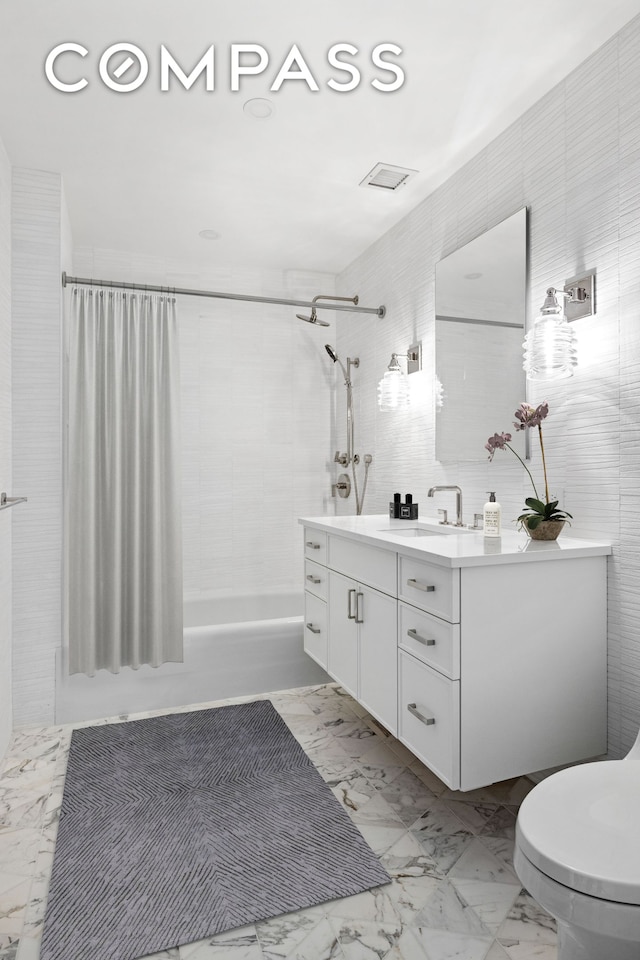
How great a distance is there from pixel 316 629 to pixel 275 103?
2.04 meters

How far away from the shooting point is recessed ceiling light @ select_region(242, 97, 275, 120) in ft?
6.64

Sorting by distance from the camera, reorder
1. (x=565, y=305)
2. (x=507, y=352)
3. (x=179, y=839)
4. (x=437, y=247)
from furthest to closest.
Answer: (x=437, y=247) < (x=507, y=352) < (x=565, y=305) < (x=179, y=839)

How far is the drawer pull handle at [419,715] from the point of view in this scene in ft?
5.55

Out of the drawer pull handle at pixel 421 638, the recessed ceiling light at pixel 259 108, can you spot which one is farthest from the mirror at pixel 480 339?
the recessed ceiling light at pixel 259 108

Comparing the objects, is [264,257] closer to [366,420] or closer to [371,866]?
[366,420]

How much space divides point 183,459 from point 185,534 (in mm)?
454

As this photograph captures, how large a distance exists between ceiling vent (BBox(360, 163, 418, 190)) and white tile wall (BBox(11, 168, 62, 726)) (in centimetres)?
135

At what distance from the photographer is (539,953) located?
53.1 inches

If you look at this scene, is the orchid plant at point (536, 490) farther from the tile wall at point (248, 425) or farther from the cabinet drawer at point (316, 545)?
the tile wall at point (248, 425)

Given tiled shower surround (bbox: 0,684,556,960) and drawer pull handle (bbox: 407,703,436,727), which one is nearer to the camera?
tiled shower surround (bbox: 0,684,556,960)

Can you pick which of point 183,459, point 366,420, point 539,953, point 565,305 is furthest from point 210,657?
point 565,305

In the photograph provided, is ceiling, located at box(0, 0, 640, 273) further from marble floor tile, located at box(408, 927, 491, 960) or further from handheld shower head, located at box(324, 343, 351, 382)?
marble floor tile, located at box(408, 927, 491, 960)

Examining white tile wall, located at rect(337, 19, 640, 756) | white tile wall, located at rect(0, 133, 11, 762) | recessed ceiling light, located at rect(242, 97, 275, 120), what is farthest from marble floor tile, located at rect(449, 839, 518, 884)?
recessed ceiling light, located at rect(242, 97, 275, 120)

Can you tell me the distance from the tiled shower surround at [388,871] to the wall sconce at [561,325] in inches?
55.6
